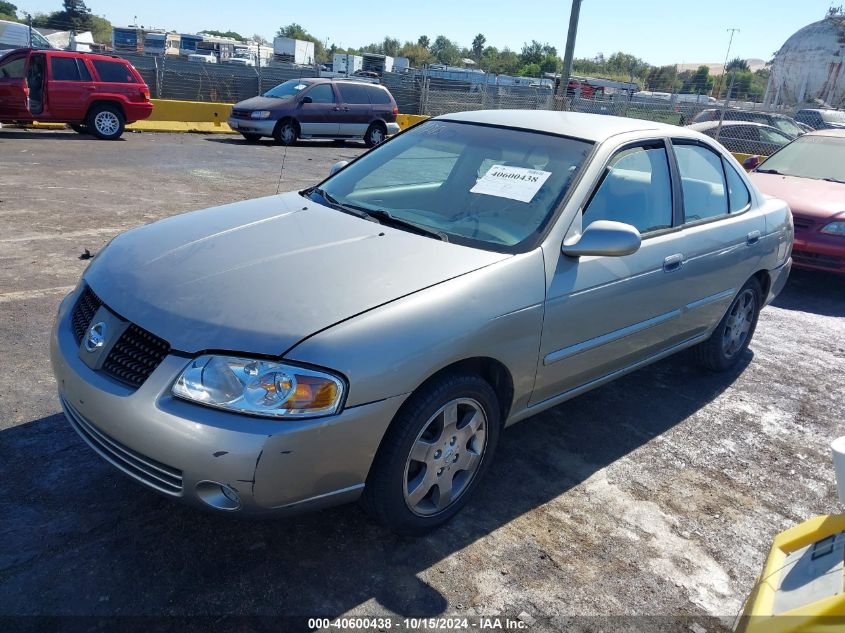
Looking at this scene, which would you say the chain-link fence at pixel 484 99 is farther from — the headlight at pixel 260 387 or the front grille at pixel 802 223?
the headlight at pixel 260 387

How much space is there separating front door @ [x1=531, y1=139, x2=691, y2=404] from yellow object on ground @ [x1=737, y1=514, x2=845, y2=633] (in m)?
1.36

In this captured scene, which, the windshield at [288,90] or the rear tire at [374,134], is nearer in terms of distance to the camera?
the windshield at [288,90]

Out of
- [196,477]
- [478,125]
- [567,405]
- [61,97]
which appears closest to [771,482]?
[567,405]

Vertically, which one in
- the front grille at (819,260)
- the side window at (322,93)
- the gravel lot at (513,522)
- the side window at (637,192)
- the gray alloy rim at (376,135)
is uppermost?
the side window at (637,192)

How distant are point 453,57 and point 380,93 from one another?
112m

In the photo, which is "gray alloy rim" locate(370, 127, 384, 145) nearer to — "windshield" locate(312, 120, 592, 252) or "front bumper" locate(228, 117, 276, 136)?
"front bumper" locate(228, 117, 276, 136)

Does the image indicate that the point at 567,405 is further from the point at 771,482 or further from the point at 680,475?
the point at 771,482

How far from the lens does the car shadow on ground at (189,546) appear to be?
2529 mm

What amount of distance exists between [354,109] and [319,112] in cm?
106

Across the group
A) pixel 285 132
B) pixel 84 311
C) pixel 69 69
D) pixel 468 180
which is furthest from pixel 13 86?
pixel 468 180

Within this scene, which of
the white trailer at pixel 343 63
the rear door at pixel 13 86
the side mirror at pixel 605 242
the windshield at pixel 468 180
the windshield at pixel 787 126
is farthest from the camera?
Answer: the white trailer at pixel 343 63

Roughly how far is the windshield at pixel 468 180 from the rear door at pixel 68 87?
1242 cm

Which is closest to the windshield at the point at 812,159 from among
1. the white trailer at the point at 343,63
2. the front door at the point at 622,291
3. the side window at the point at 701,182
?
the side window at the point at 701,182

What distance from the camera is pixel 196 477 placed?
2404 millimetres
